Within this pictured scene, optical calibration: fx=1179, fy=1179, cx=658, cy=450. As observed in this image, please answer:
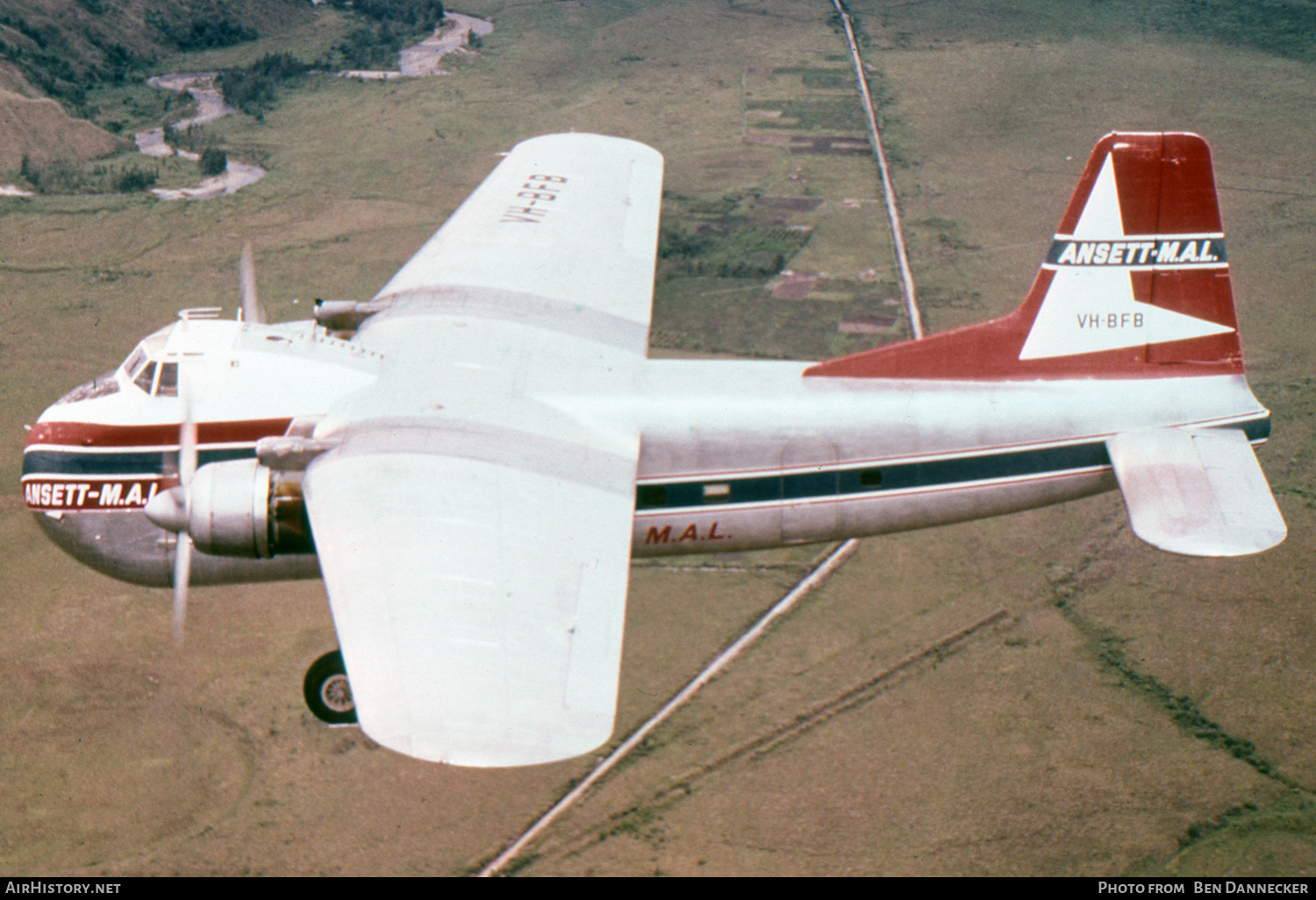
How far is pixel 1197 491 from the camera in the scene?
21.4 metres

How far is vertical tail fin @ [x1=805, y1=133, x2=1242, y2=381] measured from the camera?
23.4 metres

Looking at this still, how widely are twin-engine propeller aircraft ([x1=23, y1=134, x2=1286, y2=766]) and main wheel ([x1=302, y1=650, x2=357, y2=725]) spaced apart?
0.17 feet

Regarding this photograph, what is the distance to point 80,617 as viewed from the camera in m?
25.9

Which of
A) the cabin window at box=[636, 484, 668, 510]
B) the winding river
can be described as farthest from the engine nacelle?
the winding river

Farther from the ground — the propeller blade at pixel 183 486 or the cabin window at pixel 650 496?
the propeller blade at pixel 183 486

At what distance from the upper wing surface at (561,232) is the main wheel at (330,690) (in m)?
9.16

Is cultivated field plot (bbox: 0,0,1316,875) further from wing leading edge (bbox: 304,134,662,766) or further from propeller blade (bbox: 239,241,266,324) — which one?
propeller blade (bbox: 239,241,266,324)

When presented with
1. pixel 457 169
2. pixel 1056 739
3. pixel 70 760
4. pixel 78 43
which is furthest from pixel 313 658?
pixel 78 43

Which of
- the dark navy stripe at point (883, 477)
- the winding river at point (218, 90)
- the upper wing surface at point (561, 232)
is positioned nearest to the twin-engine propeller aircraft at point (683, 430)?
the dark navy stripe at point (883, 477)

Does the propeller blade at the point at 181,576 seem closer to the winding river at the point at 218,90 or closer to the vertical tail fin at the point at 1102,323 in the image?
the vertical tail fin at the point at 1102,323

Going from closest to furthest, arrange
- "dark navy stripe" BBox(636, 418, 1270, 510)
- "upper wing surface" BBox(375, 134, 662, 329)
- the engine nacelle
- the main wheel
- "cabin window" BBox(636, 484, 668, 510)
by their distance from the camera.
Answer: the engine nacelle → the main wheel → "cabin window" BBox(636, 484, 668, 510) → "dark navy stripe" BBox(636, 418, 1270, 510) → "upper wing surface" BBox(375, 134, 662, 329)

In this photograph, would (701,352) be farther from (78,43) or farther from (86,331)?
(78,43)

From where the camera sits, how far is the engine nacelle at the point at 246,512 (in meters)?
19.3

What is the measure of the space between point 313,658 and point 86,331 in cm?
1907
